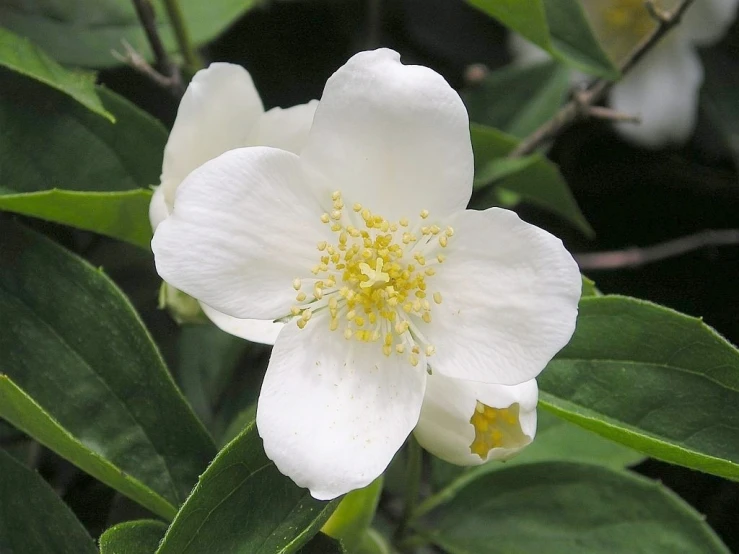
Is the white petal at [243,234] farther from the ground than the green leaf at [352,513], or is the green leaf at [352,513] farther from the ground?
the white petal at [243,234]

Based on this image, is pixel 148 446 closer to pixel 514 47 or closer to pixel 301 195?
pixel 301 195

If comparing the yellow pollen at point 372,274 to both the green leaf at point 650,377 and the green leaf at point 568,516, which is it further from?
the green leaf at point 568,516

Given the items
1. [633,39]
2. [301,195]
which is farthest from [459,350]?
[633,39]

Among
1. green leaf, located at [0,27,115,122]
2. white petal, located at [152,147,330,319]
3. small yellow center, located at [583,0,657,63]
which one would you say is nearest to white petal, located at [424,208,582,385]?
white petal, located at [152,147,330,319]

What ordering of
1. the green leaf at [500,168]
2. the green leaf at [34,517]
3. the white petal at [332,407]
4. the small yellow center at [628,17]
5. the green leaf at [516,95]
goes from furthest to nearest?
the small yellow center at [628,17]
the green leaf at [516,95]
the green leaf at [500,168]
the green leaf at [34,517]
the white petal at [332,407]

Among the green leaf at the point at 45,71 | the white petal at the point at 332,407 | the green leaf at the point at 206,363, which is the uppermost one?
the green leaf at the point at 45,71

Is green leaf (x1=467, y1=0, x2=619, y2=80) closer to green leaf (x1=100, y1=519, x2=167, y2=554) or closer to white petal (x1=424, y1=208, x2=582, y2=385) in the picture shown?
white petal (x1=424, y1=208, x2=582, y2=385)

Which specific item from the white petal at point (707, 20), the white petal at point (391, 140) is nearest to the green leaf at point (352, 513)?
the white petal at point (391, 140)
